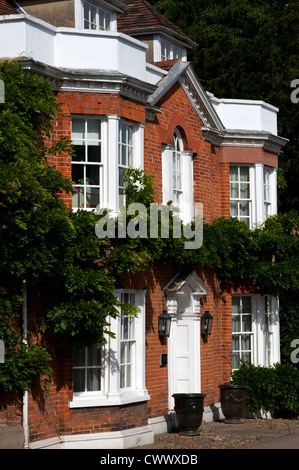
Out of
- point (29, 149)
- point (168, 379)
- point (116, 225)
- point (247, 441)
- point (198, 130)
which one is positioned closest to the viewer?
point (29, 149)

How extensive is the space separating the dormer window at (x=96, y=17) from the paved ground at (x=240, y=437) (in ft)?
27.9

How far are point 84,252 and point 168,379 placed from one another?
476cm

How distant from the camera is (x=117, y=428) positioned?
55.7ft

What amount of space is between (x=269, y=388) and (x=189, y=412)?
3386 millimetres

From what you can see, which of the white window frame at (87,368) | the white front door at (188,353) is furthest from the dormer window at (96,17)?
the white window frame at (87,368)

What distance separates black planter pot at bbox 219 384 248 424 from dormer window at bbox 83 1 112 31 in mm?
8240

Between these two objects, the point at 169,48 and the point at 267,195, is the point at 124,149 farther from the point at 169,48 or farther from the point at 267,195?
the point at 169,48

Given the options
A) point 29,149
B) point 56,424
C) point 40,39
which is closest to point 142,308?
point 56,424

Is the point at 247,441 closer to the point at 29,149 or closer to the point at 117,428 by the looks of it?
the point at 117,428

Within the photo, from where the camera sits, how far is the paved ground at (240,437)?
17.5 metres

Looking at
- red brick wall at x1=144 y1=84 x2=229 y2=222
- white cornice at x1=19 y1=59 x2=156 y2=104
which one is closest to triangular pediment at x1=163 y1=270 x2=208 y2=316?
red brick wall at x1=144 y1=84 x2=229 y2=222

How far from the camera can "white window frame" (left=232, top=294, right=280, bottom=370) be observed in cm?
2291

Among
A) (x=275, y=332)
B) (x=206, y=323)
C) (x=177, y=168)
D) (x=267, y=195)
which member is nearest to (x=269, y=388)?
(x=275, y=332)
